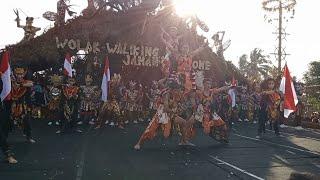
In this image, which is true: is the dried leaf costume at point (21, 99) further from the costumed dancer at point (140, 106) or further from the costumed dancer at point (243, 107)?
the costumed dancer at point (243, 107)

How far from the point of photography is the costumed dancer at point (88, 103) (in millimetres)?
19906

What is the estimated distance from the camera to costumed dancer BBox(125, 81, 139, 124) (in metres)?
21.8

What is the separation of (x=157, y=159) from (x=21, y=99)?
15.3 feet

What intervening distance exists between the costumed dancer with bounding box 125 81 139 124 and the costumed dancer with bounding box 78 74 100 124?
1698 mm

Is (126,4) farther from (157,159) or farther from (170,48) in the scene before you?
(157,159)

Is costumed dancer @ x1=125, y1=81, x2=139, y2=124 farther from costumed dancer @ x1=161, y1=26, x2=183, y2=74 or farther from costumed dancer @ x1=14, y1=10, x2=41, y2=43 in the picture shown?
costumed dancer @ x1=161, y1=26, x2=183, y2=74

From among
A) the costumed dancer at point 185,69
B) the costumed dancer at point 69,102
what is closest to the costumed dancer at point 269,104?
the costumed dancer at point 185,69

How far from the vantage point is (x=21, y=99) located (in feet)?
40.3

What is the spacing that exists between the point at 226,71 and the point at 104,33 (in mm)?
8282

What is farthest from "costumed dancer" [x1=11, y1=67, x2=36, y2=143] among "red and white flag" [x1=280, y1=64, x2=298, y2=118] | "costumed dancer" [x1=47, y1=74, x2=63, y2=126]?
"costumed dancer" [x1=47, y1=74, x2=63, y2=126]

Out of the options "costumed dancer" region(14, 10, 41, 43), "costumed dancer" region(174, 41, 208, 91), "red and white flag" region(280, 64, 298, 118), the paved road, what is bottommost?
the paved road

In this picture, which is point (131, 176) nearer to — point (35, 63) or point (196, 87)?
point (196, 87)

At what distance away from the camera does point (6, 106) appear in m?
9.77

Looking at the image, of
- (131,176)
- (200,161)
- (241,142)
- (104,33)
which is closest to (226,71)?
(104,33)
